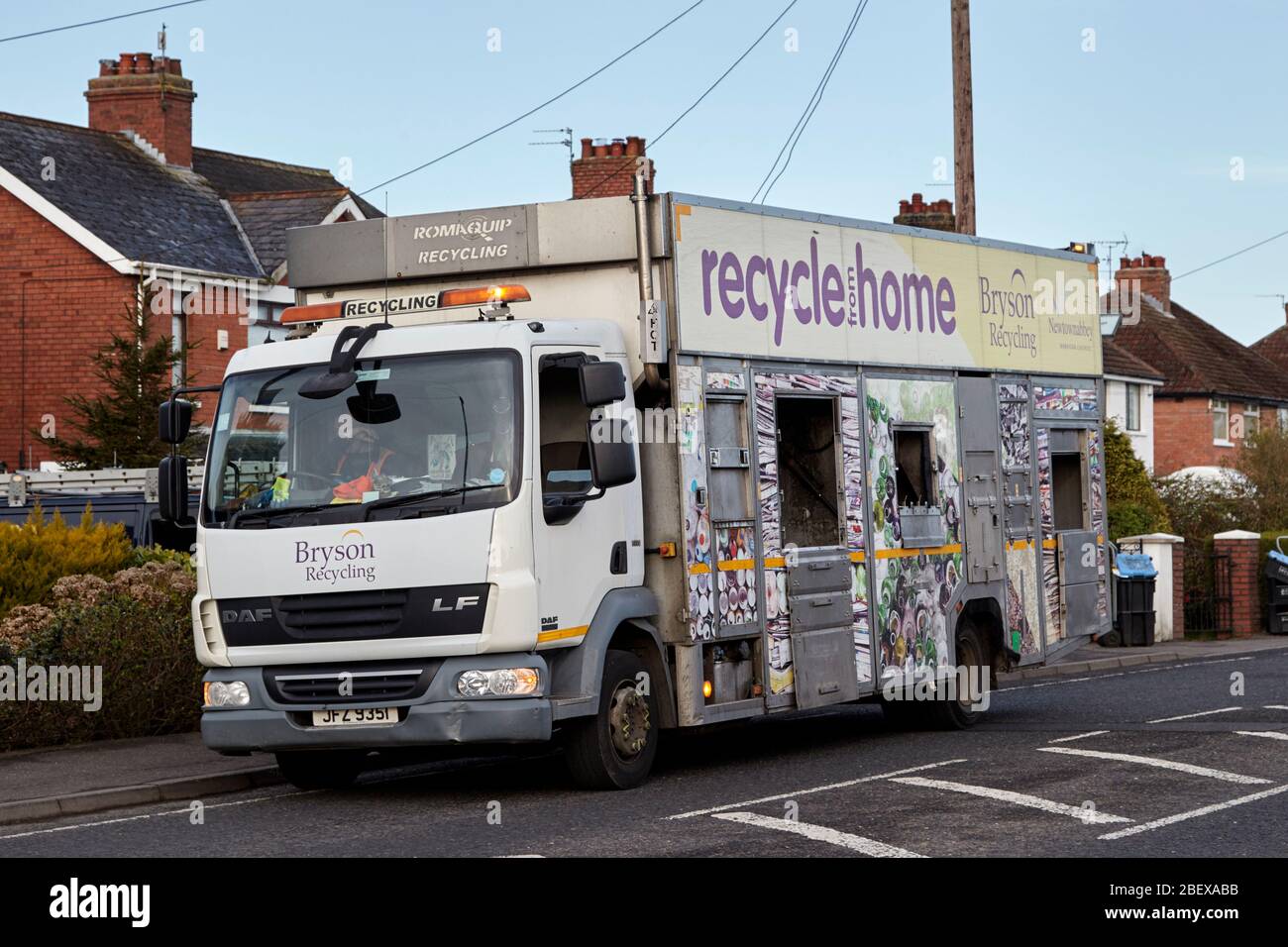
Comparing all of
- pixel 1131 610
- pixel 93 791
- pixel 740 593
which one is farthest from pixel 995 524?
pixel 1131 610

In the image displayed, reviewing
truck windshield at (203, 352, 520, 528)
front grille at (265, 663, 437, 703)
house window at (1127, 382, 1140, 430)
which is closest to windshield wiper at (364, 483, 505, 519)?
truck windshield at (203, 352, 520, 528)

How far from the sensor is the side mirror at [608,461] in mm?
10820

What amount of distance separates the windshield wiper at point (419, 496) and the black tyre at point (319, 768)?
207cm

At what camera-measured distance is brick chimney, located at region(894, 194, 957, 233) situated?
1316 inches

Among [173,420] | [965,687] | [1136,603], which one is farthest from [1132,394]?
[173,420]

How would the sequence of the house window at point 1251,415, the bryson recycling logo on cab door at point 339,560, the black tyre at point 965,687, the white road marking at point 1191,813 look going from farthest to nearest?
1. the house window at point 1251,415
2. the black tyre at point 965,687
3. the bryson recycling logo on cab door at point 339,560
4. the white road marking at point 1191,813

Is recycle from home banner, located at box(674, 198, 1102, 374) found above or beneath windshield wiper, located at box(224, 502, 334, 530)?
above

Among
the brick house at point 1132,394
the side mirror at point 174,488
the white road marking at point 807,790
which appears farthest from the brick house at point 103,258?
the brick house at point 1132,394

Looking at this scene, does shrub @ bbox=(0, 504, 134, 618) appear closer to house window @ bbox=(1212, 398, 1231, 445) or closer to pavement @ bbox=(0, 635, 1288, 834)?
pavement @ bbox=(0, 635, 1288, 834)

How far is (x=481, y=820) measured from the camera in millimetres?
10391

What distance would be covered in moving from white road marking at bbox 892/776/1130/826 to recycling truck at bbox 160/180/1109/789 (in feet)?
4.57

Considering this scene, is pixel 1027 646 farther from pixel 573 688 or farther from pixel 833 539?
pixel 573 688

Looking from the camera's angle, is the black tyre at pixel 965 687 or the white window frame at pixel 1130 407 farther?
the white window frame at pixel 1130 407

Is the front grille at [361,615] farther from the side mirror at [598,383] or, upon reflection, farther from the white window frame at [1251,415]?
the white window frame at [1251,415]
